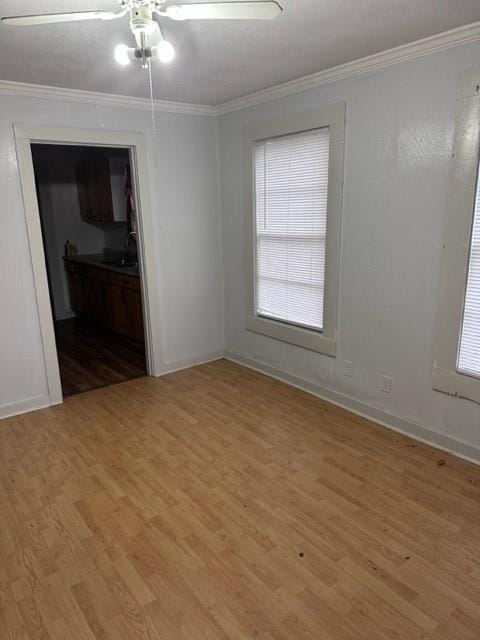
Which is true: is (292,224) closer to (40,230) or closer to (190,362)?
(190,362)

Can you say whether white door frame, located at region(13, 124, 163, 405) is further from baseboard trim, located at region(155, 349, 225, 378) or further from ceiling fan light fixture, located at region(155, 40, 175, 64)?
ceiling fan light fixture, located at region(155, 40, 175, 64)

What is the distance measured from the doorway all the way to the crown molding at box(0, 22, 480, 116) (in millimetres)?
1020

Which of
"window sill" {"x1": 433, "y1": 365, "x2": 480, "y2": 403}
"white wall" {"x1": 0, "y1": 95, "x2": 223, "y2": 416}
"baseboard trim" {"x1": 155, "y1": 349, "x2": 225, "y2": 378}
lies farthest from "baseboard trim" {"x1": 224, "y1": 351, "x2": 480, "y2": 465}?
"white wall" {"x1": 0, "y1": 95, "x2": 223, "y2": 416}

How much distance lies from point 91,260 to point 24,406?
291 cm

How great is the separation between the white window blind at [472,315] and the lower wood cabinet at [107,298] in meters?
3.16

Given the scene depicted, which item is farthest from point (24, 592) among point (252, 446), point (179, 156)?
point (179, 156)

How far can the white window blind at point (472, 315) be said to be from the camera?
2470 millimetres

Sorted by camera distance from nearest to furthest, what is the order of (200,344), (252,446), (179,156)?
(252,446), (179,156), (200,344)

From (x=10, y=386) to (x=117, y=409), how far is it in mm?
874

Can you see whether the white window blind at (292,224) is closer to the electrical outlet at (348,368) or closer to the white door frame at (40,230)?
the electrical outlet at (348,368)

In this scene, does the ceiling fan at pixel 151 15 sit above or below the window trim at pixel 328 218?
above

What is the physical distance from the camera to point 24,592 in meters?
1.83

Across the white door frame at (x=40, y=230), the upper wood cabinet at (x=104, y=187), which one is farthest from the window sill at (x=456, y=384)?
the upper wood cabinet at (x=104, y=187)

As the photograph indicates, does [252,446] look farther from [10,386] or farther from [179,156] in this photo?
A: [179,156]
